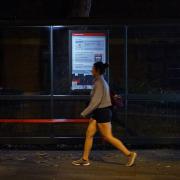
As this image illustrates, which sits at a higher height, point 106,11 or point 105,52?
point 106,11

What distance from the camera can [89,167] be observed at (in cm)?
885

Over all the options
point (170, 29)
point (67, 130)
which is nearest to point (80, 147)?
point (67, 130)

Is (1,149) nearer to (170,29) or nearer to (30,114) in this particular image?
(30,114)

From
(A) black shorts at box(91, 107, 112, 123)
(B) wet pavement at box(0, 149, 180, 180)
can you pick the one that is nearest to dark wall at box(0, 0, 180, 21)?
(B) wet pavement at box(0, 149, 180, 180)

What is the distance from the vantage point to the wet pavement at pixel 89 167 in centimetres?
829

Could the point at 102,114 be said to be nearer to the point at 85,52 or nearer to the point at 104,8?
the point at 85,52

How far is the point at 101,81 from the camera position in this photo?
28.3 ft

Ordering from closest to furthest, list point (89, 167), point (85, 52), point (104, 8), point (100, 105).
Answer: point (100, 105) < point (89, 167) < point (85, 52) < point (104, 8)

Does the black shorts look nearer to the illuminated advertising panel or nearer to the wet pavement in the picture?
the wet pavement

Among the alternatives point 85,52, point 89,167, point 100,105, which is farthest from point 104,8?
point 89,167

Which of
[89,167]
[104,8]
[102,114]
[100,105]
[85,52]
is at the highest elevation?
[104,8]

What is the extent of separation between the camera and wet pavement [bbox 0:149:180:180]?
326 inches

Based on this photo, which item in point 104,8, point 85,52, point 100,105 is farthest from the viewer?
point 104,8

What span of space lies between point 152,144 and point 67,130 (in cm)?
160
